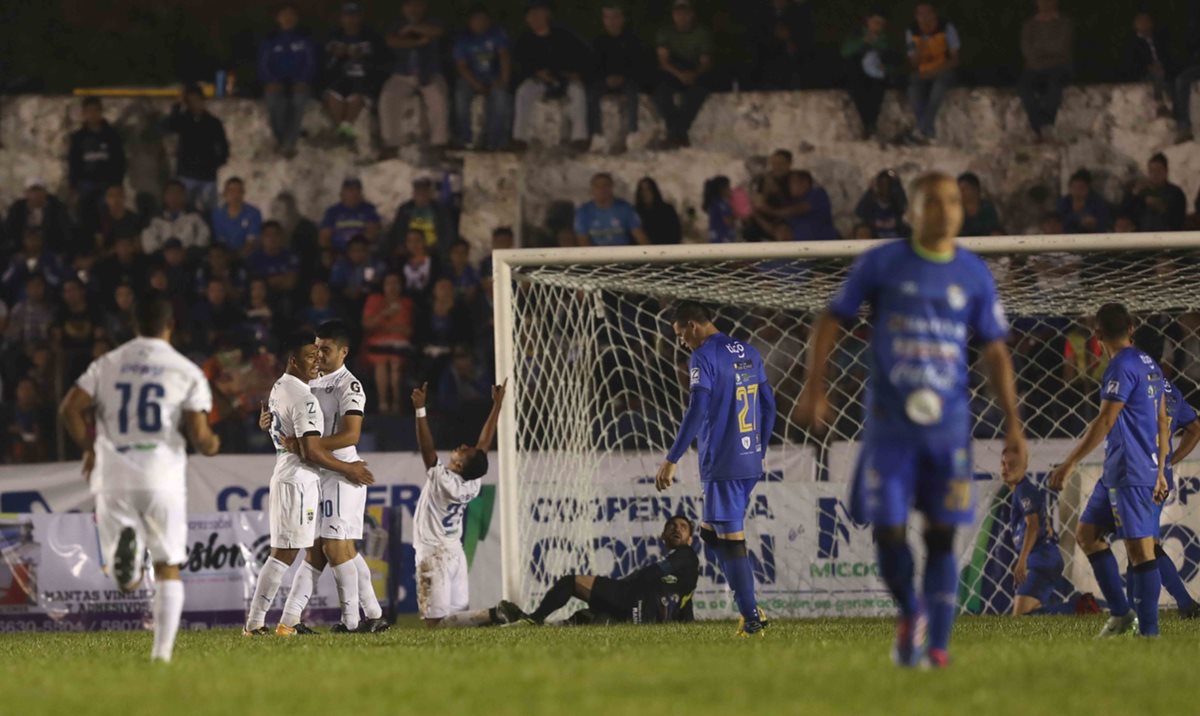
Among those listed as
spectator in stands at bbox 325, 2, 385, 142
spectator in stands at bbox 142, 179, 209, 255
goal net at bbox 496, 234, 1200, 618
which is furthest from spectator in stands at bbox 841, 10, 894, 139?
spectator in stands at bbox 142, 179, 209, 255

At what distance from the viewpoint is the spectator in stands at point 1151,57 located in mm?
20656

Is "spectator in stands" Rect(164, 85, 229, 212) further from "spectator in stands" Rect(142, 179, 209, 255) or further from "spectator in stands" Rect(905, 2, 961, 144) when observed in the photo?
"spectator in stands" Rect(905, 2, 961, 144)

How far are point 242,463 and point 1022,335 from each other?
794 cm

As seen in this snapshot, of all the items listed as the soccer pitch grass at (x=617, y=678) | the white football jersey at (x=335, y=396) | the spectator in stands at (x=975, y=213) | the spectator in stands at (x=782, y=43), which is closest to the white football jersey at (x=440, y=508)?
the white football jersey at (x=335, y=396)

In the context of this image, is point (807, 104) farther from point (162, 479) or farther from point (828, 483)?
point (162, 479)

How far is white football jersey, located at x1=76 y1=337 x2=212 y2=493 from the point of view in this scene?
7.93 meters

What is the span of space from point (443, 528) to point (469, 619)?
814 mm

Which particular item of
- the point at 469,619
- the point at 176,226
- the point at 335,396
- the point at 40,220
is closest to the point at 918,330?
the point at 335,396

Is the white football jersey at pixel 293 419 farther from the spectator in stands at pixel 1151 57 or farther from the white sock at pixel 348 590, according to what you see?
the spectator in stands at pixel 1151 57

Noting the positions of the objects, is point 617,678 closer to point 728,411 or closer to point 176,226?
point 728,411

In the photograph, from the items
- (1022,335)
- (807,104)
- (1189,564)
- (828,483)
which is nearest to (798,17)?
(807,104)

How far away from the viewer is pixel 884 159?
21.3 metres

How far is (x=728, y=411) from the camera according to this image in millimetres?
11375

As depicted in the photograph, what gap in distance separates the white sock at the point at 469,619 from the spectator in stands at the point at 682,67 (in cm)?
956
